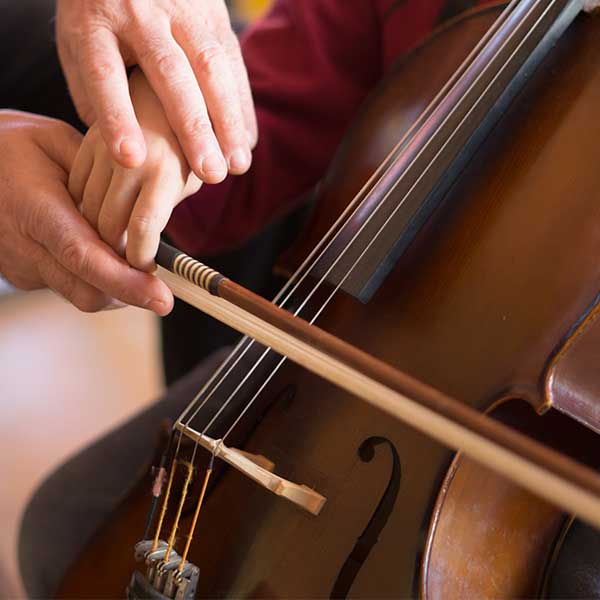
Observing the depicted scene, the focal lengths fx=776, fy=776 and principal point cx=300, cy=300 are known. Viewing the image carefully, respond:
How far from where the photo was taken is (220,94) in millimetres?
508

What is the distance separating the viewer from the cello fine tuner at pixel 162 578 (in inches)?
17.0

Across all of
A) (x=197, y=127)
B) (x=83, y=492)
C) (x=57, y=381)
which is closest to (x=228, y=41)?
(x=197, y=127)

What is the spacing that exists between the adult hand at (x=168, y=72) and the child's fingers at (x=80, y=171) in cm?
3

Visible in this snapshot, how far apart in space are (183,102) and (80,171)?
86 mm

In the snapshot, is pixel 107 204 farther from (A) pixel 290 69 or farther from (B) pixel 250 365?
(A) pixel 290 69

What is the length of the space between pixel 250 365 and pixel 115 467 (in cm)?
32

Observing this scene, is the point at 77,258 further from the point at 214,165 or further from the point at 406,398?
the point at 406,398

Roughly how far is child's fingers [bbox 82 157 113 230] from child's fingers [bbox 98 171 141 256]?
0.04ft

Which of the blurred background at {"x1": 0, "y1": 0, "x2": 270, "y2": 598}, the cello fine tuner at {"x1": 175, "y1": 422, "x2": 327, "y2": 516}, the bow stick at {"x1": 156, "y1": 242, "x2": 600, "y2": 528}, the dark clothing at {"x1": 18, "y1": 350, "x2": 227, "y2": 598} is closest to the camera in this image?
the bow stick at {"x1": 156, "y1": 242, "x2": 600, "y2": 528}

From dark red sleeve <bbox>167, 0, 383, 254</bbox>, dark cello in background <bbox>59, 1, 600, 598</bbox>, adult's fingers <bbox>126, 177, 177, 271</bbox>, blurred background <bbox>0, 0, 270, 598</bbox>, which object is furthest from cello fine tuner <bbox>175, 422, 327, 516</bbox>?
blurred background <bbox>0, 0, 270, 598</bbox>

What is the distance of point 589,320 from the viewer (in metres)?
0.47

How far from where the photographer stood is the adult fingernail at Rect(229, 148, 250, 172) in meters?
0.51

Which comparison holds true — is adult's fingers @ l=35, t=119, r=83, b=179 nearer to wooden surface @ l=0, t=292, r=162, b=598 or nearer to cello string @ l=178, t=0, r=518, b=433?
cello string @ l=178, t=0, r=518, b=433

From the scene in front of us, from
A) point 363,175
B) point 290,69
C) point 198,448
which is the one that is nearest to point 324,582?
point 198,448
